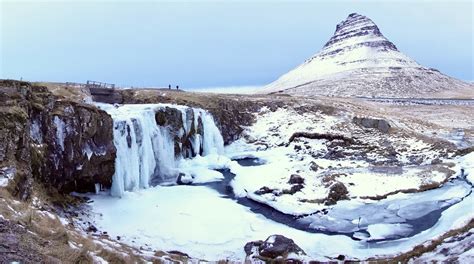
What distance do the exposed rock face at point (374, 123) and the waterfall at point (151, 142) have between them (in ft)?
44.8

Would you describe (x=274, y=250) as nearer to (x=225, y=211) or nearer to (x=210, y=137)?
(x=225, y=211)

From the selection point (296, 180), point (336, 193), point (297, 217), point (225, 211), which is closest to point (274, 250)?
point (297, 217)

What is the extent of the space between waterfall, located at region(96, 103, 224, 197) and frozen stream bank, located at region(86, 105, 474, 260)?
0.07 metres

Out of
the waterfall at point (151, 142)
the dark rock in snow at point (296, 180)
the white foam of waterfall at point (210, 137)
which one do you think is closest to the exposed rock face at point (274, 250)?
the dark rock in snow at point (296, 180)

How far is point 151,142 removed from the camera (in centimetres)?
2856

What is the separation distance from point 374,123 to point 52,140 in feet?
94.0

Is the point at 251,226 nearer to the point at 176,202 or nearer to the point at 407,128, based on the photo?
the point at 176,202

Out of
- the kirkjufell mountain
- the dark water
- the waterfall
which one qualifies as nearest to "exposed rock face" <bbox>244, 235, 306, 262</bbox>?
the dark water

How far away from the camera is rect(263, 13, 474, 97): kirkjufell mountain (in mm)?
100312

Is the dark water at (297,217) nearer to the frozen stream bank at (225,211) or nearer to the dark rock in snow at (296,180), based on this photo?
the frozen stream bank at (225,211)

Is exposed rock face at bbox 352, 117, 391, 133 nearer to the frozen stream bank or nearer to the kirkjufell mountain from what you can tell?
the frozen stream bank

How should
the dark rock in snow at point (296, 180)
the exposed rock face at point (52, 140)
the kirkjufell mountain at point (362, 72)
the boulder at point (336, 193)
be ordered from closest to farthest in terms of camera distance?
the exposed rock face at point (52, 140) → the boulder at point (336, 193) → the dark rock in snow at point (296, 180) → the kirkjufell mountain at point (362, 72)

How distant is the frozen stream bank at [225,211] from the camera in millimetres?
16969

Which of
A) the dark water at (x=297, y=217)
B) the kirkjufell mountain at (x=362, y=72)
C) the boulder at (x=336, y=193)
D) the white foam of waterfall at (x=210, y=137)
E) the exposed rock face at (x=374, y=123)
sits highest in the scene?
the kirkjufell mountain at (x=362, y=72)
